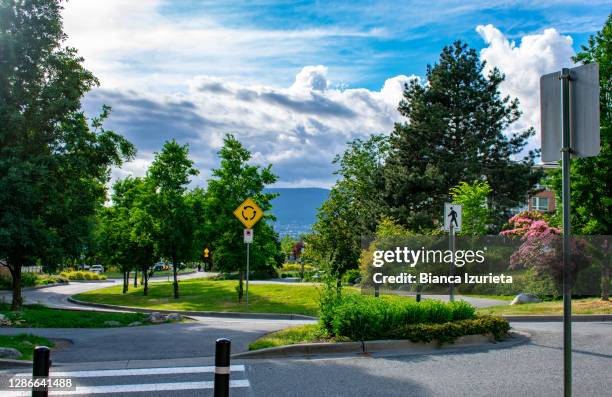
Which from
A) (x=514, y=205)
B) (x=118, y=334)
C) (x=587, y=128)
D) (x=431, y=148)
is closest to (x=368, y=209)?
(x=431, y=148)

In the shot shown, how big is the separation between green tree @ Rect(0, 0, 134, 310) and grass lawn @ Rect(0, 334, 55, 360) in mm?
9891

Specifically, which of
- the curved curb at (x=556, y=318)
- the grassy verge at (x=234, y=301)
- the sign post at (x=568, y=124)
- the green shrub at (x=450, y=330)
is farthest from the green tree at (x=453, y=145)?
the sign post at (x=568, y=124)

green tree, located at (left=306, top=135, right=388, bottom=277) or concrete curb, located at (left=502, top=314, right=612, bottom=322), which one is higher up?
green tree, located at (left=306, top=135, right=388, bottom=277)

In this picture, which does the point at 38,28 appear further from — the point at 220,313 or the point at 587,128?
the point at 587,128

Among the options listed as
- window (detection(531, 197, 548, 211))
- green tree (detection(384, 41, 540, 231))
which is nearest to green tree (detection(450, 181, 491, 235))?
green tree (detection(384, 41, 540, 231))

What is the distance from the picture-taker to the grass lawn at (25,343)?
9648 mm

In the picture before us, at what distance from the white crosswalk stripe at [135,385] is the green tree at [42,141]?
1335cm

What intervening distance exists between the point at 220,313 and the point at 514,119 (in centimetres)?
2863

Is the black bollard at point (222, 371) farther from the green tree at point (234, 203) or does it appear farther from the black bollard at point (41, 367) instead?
the green tree at point (234, 203)

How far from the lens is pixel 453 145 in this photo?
42.2m

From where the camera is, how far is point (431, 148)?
42.1 m

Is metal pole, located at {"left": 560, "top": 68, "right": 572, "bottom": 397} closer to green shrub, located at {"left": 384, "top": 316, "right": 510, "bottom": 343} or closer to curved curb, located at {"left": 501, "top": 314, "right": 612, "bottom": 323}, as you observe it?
green shrub, located at {"left": 384, "top": 316, "right": 510, "bottom": 343}

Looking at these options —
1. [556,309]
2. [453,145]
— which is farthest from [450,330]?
[453,145]

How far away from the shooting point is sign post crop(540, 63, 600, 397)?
4.82m
